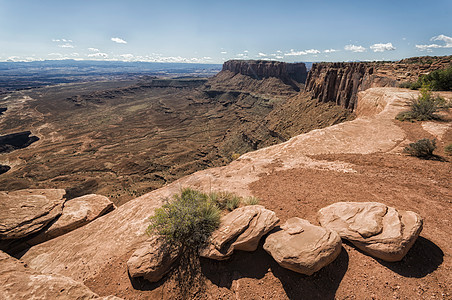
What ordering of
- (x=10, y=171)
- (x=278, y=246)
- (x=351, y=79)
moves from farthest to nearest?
(x=10, y=171)
(x=351, y=79)
(x=278, y=246)

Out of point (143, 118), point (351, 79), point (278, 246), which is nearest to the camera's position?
point (278, 246)

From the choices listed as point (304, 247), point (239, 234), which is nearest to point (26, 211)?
point (239, 234)

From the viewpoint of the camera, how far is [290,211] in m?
6.74

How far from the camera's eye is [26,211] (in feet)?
27.2

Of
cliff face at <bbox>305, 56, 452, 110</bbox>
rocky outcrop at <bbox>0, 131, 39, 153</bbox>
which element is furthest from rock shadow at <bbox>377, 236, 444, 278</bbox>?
rocky outcrop at <bbox>0, 131, 39, 153</bbox>

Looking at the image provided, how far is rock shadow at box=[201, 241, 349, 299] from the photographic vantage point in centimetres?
444

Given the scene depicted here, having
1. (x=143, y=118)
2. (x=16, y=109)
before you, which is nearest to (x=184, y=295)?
(x=143, y=118)

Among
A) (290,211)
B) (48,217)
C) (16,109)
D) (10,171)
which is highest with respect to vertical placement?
(290,211)

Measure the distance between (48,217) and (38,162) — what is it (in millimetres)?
60927

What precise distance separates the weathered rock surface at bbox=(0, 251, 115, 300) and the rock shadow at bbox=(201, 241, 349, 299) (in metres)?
2.54

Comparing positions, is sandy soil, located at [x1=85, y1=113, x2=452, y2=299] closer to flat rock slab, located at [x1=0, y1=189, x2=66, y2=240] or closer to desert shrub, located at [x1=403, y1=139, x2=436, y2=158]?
desert shrub, located at [x1=403, y1=139, x2=436, y2=158]

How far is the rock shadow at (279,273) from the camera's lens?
4.44 m

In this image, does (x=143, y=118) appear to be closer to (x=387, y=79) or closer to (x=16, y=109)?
(x=16, y=109)

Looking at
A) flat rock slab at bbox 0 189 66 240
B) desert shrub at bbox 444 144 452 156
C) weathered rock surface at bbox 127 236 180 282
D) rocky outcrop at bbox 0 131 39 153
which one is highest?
desert shrub at bbox 444 144 452 156
